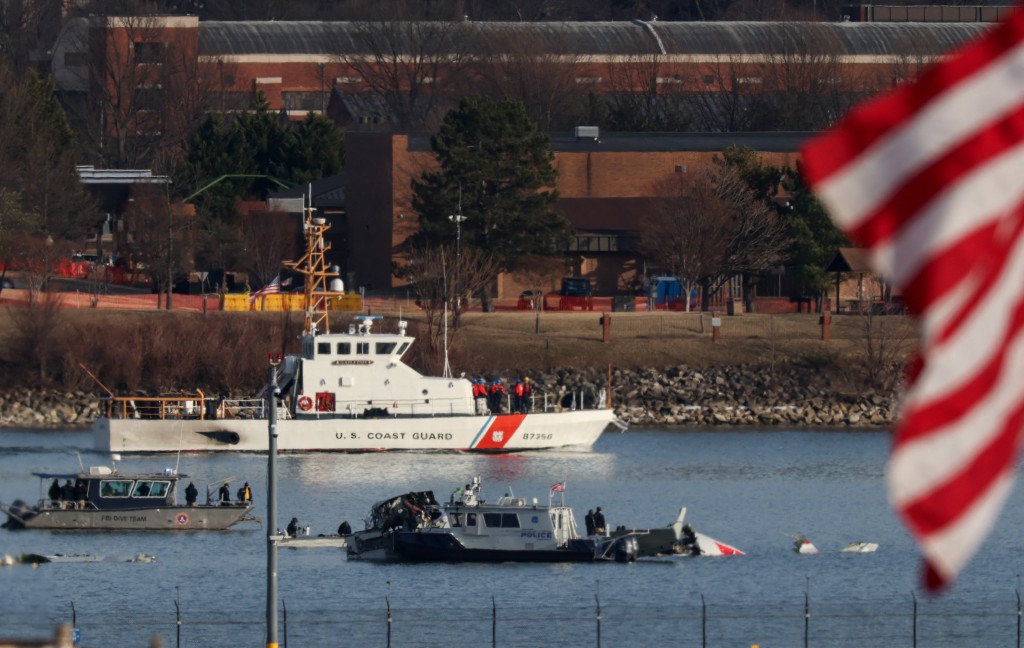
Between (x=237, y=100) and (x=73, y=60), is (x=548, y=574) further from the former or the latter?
(x=73, y=60)

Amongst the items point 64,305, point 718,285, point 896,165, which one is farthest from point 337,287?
point 896,165

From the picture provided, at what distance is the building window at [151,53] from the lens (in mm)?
141125

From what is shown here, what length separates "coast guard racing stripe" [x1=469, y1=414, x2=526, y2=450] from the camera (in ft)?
235

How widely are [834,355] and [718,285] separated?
15.2 meters

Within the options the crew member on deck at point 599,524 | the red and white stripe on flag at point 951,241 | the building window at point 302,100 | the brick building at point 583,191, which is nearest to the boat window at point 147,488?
the crew member on deck at point 599,524

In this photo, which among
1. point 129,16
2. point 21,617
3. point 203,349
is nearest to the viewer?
point 21,617

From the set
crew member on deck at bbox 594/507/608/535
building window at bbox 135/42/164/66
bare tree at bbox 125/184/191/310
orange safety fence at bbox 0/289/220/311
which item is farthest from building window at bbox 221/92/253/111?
crew member on deck at bbox 594/507/608/535

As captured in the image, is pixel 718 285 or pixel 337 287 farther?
pixel 718 285

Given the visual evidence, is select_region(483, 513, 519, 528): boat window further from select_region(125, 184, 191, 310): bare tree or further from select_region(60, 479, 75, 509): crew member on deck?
select_region(125, 184, 191, 310): bare tree

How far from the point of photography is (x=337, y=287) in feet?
229

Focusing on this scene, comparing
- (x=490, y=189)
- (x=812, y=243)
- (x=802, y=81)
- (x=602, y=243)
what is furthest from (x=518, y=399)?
(x=802, y=81)

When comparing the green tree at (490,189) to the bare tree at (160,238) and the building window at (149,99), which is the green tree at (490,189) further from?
the building window at (149,99)

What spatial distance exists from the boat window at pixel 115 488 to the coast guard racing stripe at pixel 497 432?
1789cm

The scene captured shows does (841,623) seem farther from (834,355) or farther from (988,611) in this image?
(834,355)
